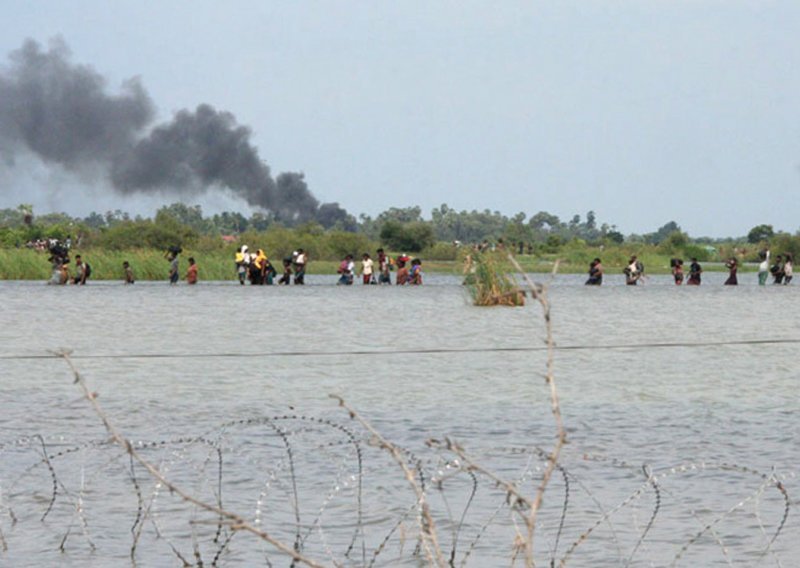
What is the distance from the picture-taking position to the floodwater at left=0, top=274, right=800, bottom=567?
927cm

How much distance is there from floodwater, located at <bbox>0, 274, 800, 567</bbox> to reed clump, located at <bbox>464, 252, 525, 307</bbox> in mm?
3975

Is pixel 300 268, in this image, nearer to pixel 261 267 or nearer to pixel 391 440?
pixel 261 267

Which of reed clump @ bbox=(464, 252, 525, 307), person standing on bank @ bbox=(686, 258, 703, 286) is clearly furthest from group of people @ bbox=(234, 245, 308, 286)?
person standing on bank @ bbox=(686, 258, 703, 286)

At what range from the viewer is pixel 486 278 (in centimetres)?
4172

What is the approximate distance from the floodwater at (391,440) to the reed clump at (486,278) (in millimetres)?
3975

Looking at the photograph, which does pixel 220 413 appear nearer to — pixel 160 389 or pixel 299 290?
pixel 160 389

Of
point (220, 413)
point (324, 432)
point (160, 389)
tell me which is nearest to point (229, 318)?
point (160, 389)

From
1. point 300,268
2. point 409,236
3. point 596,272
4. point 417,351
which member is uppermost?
point 409,236

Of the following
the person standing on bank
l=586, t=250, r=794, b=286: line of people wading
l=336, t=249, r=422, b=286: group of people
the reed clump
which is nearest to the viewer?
the reed clump

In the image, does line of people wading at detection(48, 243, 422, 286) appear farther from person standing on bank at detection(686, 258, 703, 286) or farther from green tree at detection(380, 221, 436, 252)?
green tree at detection(380, 221, 436, 252)

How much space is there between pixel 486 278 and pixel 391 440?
92.2ft

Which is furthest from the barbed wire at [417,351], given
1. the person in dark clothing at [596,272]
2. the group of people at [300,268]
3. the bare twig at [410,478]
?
the person in dark clothing at [596,272]

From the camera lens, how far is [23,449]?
12.6 meters

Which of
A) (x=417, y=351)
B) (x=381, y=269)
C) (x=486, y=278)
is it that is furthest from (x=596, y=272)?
(x=417, y=351)
